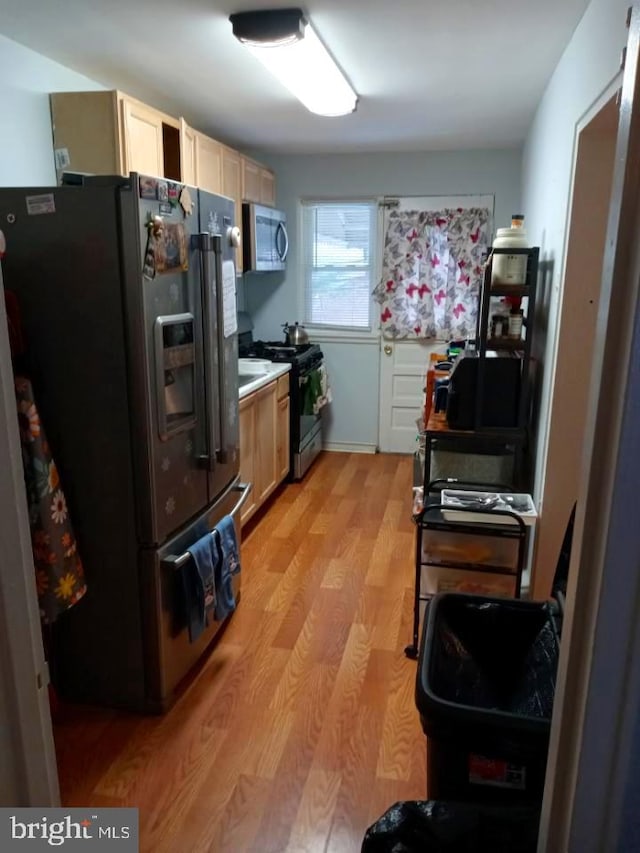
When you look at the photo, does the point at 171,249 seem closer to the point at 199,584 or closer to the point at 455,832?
the point at 199,584

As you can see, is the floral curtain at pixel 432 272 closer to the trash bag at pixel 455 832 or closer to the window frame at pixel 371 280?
the window frame at pixel 371 280

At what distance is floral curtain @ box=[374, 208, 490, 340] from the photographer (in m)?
4.79

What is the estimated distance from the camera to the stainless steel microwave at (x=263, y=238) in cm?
424

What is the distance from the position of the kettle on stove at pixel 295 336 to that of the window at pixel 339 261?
1.05ft

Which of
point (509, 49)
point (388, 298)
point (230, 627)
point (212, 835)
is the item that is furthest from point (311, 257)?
point (212, 835)

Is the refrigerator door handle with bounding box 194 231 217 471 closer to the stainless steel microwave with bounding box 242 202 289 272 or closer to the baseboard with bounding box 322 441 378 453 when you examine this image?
the stainless steel microwave with bounding box 242 202 289 272

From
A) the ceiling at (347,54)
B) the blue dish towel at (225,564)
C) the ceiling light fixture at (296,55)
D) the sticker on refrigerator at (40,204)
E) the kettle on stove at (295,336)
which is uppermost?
the ceiling at (347,54)

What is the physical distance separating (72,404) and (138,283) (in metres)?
0.45

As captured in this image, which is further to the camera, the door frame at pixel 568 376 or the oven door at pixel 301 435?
the oven door at pixel 301 435

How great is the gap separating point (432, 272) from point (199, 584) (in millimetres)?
3447

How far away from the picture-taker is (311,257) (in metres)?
5.14

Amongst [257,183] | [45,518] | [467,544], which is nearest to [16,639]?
[45,518]

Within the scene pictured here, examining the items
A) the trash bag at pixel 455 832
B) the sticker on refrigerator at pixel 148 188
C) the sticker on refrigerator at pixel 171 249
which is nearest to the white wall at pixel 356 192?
the sticker on refrigerator at pixel 171 249

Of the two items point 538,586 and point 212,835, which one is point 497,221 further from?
point 212,835
